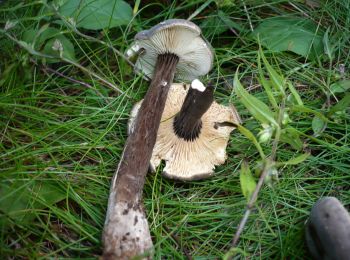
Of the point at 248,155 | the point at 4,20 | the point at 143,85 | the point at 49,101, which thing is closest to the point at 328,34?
the point at 248,155

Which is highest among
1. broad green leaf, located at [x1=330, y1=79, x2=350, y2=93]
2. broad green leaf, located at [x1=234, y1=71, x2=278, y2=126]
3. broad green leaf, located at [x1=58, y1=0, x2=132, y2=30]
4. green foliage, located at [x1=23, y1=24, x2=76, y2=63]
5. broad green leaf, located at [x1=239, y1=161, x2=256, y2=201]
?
broad green leaf, located at [x1=58, y1=0, x2=132, y2=30]

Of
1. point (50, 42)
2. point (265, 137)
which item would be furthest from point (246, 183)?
point (50, 42)

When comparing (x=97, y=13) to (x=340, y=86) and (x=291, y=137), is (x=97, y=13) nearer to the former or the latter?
(x=291, y=137)

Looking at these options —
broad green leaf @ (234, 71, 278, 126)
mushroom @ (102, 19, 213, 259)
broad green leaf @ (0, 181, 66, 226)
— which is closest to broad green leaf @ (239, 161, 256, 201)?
broad green leaf @ (234, 71, 278, 126)

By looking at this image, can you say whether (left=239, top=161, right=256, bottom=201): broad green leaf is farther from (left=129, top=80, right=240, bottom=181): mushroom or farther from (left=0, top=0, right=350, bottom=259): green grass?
(left=129, top=80, right=240, bottom=181): mushroom

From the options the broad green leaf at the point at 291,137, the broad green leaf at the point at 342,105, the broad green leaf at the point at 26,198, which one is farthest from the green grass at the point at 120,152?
the broad green leaf at the point at 291,137
